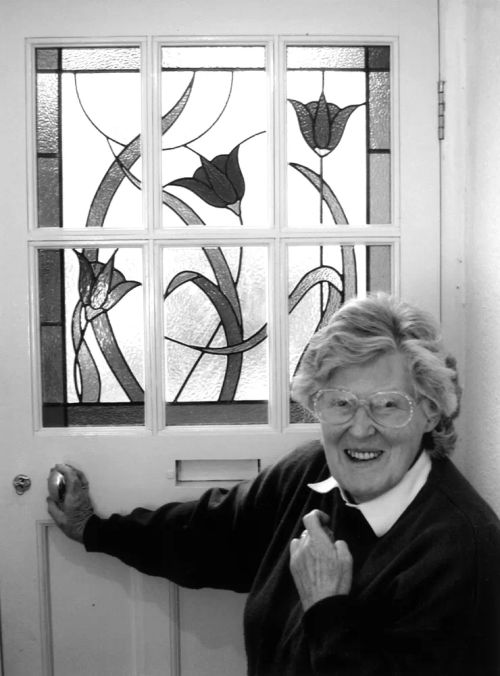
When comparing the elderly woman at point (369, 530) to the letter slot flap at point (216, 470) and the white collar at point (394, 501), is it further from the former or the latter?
the letter slot flap at point (216, 470)

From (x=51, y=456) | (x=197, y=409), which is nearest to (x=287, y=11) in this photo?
(x=197, y=409)

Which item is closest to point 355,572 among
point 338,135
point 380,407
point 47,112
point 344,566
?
point 344,566

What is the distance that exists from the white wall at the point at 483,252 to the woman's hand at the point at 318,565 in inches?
16.5

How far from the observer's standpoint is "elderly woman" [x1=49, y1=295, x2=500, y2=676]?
1244 mm

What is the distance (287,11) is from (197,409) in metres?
0.99

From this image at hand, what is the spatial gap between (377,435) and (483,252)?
1.75ft

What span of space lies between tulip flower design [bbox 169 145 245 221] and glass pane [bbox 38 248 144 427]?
0.71ft

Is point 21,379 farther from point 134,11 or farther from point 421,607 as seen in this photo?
point 421,607

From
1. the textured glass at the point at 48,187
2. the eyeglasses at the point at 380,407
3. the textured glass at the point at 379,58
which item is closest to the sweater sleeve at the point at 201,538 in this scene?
the eyeglasses at the point at 380,407

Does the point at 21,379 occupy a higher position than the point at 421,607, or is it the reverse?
the point at 21,379

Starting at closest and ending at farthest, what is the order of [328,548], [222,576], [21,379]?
[328,548] → [222,576] → [21,379]

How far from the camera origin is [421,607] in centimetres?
124

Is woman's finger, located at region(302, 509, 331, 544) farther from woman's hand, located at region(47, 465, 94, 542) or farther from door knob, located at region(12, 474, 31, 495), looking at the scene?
door knob, located at region(12, 474, 31, 495)

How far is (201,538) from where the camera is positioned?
1726 mm
